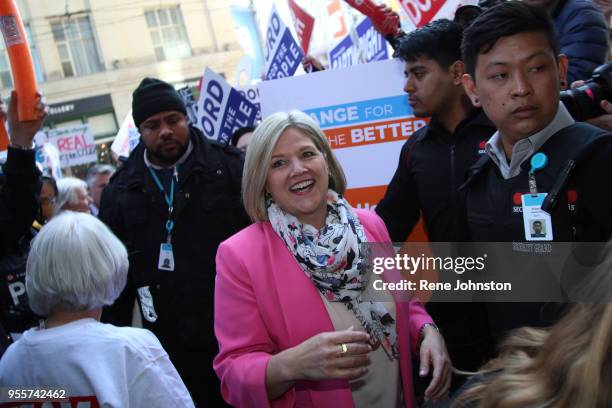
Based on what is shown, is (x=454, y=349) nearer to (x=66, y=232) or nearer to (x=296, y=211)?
(x=296, y=211)

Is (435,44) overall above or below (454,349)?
above

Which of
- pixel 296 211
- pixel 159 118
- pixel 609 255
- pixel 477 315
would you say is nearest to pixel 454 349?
pixel 477 315

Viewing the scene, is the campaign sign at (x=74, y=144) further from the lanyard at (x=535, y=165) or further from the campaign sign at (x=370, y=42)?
the lanyard at (x=535, y=165)

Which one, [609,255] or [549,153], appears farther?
[549,153]

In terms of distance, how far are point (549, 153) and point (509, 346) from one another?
702 millimetres

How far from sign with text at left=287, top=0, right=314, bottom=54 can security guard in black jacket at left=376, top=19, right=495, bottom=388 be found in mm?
3012

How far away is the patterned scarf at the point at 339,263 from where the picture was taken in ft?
5.89

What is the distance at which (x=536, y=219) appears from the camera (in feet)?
4.91

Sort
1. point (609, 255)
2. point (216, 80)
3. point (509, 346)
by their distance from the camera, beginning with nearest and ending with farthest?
point (609, 255) → point (509, 346) → point (216, 80)

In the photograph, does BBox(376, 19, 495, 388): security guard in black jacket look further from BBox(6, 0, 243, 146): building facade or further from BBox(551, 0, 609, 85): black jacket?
BBox(6, 0, 243, 146): building facade

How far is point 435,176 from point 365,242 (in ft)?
1.89

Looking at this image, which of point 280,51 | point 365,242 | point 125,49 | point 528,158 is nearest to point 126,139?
point 280,51

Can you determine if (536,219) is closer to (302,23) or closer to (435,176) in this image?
(435,176)

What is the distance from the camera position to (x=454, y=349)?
2.27m
